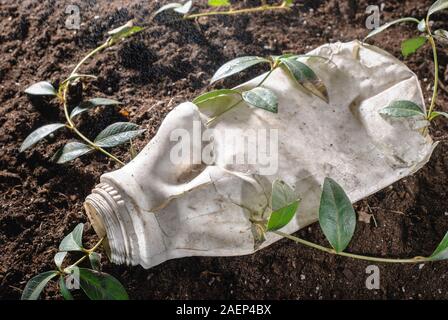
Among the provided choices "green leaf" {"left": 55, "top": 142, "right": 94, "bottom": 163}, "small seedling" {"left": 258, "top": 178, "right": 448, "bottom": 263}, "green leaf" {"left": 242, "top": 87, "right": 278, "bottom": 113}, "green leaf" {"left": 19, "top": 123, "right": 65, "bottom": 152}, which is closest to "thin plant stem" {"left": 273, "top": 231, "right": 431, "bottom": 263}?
"small seedling" {"left": 258, "top": 178, "right": 448, "bottom": 263}

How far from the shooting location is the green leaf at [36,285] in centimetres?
112

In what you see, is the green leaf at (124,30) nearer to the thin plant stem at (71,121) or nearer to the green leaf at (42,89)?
the thin plant stem at (71,121)

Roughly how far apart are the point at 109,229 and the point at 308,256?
0.48 metres

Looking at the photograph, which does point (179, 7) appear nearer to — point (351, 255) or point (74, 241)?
point (74, 241)

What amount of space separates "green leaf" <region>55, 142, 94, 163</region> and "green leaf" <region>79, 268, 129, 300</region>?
0.30 meters

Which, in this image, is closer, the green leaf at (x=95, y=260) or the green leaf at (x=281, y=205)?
the green leaf at (x=281, y=205)

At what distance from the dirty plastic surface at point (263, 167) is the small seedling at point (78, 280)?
0.05m

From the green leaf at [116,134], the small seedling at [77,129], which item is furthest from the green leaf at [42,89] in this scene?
the green leaf at [116,134]

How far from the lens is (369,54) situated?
124 cm

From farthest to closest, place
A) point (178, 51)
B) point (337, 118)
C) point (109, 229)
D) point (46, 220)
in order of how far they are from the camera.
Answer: point (178, 51) → point (46, 220) → point (337, 118) → point (109, 229)

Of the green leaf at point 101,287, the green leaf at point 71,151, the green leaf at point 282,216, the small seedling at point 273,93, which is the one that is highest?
the small seedling at point 273,93

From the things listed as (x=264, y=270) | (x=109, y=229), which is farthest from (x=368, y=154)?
(x=109, y=229)

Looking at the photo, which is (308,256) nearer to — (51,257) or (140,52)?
(51,257)

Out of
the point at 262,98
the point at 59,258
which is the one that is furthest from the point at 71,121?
the point at 262,98
